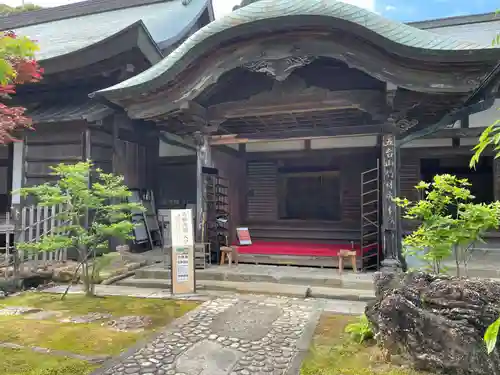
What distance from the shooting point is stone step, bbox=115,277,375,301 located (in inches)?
228

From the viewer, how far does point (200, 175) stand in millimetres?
7711

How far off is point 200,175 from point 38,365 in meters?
4.85

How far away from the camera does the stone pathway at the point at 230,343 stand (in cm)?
334

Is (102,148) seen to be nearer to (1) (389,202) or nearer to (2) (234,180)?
(2) (234,180)

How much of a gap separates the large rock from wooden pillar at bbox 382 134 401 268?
10.3 feet

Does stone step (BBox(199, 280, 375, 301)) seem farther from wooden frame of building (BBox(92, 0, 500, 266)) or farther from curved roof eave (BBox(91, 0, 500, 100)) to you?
curved roof eave (BBox(91, 0, 500, 100))

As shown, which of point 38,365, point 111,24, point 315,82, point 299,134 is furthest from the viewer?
point 111,24

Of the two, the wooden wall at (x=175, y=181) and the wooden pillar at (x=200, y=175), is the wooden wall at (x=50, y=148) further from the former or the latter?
the wooden pillar at (x=200, y=175)

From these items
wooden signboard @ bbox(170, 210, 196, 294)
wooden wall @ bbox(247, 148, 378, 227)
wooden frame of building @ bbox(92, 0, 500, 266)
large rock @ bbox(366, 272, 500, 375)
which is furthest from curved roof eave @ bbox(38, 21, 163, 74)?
large rock @ bbox(366, 272, 500, 375)

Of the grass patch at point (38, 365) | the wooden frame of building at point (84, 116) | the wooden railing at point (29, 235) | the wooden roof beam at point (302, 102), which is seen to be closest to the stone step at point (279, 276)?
the wooden railing at point (29, 235)

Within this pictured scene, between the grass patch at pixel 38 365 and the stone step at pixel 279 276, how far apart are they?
3.46 meters

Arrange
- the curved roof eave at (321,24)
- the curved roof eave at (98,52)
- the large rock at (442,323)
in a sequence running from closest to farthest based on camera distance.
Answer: the large rock at (442,323), the curved roof eave at (321,24), the curved roof eave at (98,52)

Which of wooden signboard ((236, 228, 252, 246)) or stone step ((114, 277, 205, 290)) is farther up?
wooden signboard ((236, 228, 252, 246))

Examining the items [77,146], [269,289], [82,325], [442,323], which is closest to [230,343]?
[82,325]
